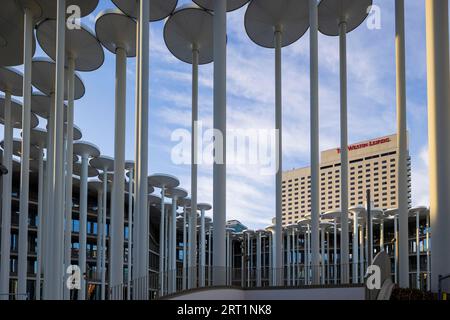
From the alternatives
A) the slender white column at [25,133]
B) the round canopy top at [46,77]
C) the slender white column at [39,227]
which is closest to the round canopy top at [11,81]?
the round canopy top at [46,77]

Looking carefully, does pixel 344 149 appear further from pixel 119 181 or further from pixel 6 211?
pixel 6 211

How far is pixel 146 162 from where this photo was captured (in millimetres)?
20391

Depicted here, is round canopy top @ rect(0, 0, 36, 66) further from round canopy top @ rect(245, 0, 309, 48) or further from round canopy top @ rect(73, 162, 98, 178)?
round canopy top @ rect(73, 162, 98, 178)

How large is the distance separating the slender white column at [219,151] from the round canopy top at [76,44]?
1206 centimetres

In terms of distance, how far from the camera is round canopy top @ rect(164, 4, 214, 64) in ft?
95.5

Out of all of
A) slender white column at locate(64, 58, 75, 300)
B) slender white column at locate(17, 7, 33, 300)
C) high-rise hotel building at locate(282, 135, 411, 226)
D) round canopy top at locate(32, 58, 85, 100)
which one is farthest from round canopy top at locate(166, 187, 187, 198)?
high-rise hotel building at locate(282, 135, 411, 226)

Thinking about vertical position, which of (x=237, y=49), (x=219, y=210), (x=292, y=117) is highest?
(x=237, y=49)

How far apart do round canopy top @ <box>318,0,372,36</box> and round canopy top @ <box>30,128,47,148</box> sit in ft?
78.5

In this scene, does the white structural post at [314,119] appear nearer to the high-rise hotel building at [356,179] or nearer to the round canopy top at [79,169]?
the round canopy top at [79,169]

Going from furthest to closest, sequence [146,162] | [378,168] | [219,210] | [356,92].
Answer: [378,168]
[356,92]
[146,162]
[219,210]

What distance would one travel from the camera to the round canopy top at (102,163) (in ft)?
178

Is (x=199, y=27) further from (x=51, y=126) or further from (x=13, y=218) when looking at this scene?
(x=13, y=218)

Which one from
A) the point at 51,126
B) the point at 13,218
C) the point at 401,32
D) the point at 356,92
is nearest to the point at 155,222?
the point at 13,218

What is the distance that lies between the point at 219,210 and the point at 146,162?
3.85 m
